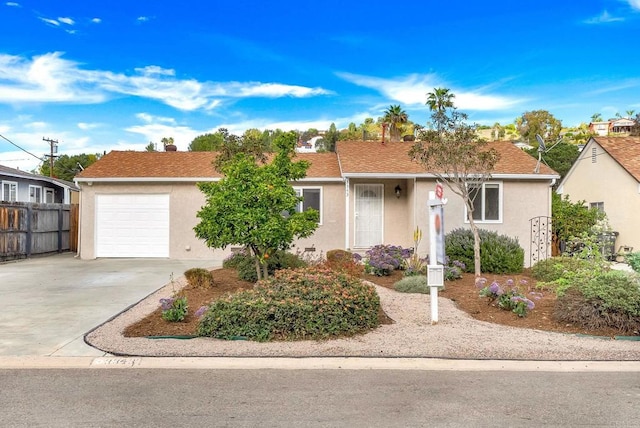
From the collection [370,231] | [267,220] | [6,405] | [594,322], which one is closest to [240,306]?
[267,220]

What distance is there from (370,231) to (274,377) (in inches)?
452

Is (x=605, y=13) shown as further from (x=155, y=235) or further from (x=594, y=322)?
(x=155, y=235)

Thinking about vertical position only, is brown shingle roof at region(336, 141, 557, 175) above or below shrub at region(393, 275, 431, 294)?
above

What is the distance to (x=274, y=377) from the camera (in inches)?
203

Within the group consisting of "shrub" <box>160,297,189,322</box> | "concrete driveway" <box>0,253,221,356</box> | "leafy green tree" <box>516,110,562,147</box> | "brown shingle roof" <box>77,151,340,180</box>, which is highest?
"leafy green tree" <box>516,110,562,147</box>

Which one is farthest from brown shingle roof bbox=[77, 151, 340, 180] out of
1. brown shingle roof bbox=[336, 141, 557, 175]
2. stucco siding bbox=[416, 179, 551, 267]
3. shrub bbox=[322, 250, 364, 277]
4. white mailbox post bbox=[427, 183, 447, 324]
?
white mailbox post bbox=[427, 183, 447, 324]

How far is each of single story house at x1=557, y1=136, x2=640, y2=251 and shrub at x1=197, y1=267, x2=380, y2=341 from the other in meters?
14.1

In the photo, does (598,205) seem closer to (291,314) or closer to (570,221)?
(570,221)

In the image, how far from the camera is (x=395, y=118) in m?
23.5

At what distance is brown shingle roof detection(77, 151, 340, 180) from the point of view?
16922mm

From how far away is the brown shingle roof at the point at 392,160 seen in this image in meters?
15.1

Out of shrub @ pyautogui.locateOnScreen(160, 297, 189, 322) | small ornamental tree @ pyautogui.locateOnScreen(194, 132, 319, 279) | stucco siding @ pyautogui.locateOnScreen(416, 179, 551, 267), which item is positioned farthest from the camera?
stucco siding @ pyautogui.locateOnScreen(416, 179, 551, 267)

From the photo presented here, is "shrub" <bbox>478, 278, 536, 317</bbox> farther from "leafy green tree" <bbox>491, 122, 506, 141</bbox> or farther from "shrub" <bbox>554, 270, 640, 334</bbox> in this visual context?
"leafy green tree" <bbox>491, 122, 506, 141</bbox>

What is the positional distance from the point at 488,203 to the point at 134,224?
463 inches
